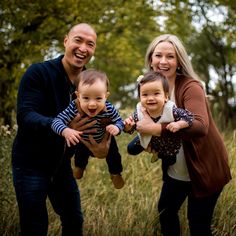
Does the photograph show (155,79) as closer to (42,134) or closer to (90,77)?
(90,77)

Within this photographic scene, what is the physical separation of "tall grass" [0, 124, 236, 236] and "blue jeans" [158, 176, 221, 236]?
1.74 ft

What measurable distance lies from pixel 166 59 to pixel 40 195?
1.31m

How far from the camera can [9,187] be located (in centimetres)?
452

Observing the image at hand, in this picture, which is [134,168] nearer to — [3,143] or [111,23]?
[3,143]

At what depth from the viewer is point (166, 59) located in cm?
335

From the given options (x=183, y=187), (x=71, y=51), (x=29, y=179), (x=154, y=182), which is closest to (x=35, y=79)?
(x=71, y=51)

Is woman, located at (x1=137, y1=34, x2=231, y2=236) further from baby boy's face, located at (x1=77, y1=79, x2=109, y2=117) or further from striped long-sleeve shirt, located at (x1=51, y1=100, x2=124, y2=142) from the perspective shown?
baby boy's face, located at (x1=77, y1=79, x2=109, y2=117)

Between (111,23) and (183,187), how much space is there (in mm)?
6423

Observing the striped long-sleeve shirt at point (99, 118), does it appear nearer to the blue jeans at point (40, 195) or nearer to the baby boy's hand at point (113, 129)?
the baby boy's hand at point (113, 129)

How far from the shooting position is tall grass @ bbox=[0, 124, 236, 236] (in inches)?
166

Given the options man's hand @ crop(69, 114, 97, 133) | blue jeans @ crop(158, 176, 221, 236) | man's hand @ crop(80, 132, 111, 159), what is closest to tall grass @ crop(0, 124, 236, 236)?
blue jeans @ crop(158, 176, 221, 236)

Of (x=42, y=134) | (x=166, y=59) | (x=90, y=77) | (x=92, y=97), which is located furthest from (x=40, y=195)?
(x=166, y=59)

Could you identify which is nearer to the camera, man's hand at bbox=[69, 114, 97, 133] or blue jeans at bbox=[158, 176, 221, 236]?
man's hand at bbox=[69, 114, 97, 133]

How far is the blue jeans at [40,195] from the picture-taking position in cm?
324
